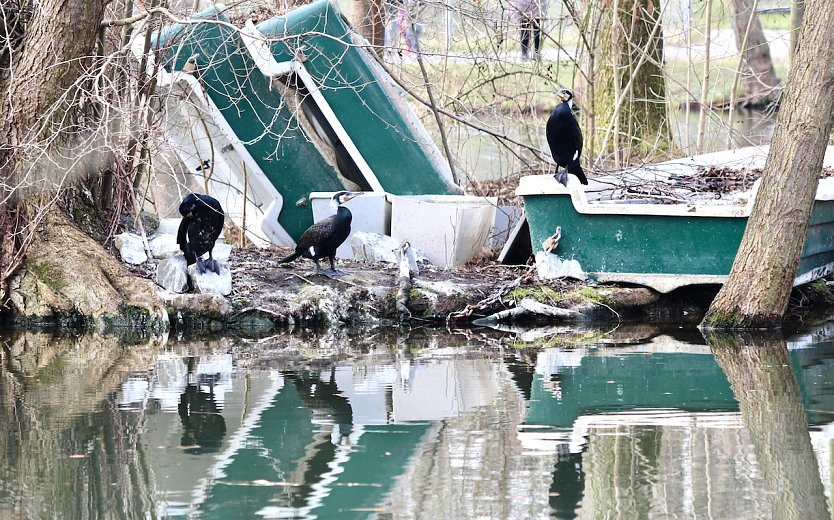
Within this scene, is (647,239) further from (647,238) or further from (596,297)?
(596,297)

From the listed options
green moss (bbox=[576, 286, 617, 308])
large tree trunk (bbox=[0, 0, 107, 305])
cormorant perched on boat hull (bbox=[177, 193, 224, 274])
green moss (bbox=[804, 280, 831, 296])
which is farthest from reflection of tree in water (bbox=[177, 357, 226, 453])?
green moss (bbox=[804, 280, 831, 296])

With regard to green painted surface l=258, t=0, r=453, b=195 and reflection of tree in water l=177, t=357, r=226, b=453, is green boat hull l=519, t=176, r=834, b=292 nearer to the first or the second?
green painted surface l=258, t=0, r=453, b=195

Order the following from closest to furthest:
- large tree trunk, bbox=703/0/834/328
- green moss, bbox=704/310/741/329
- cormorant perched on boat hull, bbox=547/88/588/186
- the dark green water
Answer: the dark green water, large tree trunk, bbox=703/0/834/328, green moss, bbox=704/310/741/329, cormorant perched on boat hull, bbox=547/88/588/186

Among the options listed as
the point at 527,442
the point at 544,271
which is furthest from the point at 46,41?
the point at 527,442

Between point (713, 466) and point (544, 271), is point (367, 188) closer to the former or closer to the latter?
point (544, 271)

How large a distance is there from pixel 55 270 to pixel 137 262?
73cm

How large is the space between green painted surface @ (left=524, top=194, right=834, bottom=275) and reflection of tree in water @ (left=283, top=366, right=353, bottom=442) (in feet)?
9.51

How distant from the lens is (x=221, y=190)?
36.5ft

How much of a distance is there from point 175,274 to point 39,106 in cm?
158

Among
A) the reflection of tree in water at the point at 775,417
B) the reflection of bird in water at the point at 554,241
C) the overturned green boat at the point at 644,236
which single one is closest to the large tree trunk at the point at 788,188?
the reflection of tree in water at the point at 775,417

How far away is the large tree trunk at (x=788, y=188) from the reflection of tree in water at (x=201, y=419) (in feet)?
12.5

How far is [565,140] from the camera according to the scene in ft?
30.6

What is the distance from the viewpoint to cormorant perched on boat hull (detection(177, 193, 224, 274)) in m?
8.41

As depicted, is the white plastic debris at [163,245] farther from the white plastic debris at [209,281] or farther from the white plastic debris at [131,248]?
the white plastic debris at [209,281]
